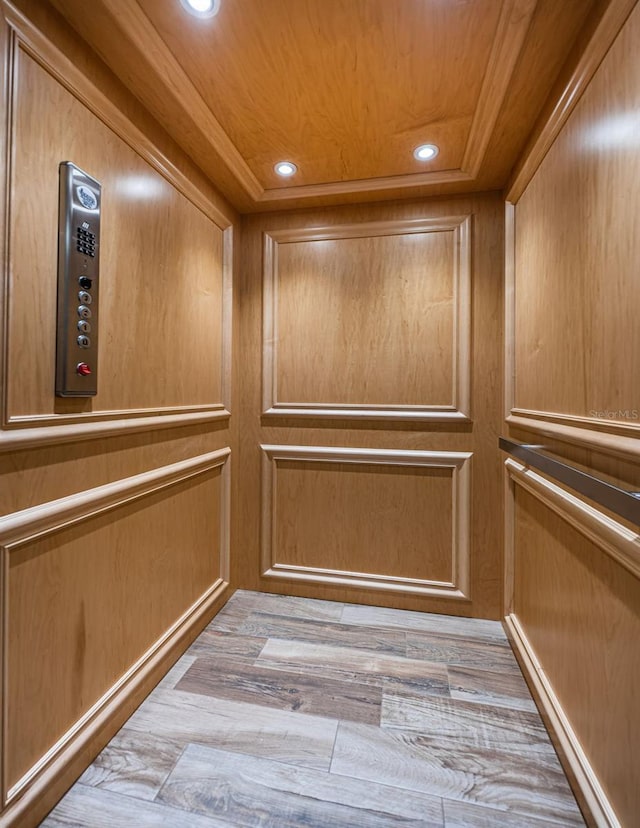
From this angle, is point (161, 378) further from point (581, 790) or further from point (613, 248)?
point (581, 790)

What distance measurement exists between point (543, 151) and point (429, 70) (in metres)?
0.50

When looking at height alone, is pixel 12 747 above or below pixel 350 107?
below

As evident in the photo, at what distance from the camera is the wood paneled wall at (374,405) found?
80.6 inches

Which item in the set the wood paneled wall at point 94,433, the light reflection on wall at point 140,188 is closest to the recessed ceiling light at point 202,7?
the wood paneled wall at point 94,433

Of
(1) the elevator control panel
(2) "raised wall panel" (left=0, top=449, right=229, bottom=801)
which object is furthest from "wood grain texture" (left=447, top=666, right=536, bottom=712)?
(1) the elevator control panel

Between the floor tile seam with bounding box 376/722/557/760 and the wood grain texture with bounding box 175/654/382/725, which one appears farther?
the wood grain texture with bounding box 175/654/382/725

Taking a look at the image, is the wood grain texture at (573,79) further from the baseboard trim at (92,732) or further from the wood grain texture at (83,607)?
the baseboard trim at (92,732)

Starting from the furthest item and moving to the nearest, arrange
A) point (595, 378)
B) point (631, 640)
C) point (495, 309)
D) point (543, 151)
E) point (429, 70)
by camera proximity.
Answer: point (495, 309) → point (543, 151) → point (429, 70) → point (595, 378) → point (631, 640)

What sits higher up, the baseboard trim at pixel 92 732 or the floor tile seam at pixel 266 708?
the baseboard trim at pixel 92 732

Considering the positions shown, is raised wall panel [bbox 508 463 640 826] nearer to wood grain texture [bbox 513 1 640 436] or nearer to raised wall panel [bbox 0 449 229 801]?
wood grain texture [bbox 513 1 640 436]

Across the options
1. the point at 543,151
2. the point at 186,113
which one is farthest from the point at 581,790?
the point at 186,113

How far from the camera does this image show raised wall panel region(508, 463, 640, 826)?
35.6 inches

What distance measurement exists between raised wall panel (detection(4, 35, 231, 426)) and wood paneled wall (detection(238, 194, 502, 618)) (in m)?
0.35

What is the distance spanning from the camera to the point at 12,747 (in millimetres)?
988
